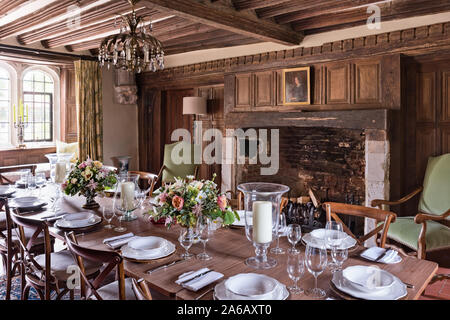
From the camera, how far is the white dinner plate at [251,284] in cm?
134

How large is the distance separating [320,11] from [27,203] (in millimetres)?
2940

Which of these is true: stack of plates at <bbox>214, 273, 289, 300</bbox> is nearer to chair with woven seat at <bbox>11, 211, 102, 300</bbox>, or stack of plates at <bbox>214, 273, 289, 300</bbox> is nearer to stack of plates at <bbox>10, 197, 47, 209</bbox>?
chair with woven seat at <bbox>11, 211, 102, 300</bbox>

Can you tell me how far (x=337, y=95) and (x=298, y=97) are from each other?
1.49 feet

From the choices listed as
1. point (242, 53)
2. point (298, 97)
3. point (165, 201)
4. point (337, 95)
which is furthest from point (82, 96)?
point (165, 201)

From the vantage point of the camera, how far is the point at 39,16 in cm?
394

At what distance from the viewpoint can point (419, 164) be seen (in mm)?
3635

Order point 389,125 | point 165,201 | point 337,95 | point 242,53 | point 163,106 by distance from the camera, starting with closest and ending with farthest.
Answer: point 165,201 < point 389,125 < point 337,95 < point 242,53 < point 163,106

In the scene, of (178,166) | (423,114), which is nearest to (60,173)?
(178,166)

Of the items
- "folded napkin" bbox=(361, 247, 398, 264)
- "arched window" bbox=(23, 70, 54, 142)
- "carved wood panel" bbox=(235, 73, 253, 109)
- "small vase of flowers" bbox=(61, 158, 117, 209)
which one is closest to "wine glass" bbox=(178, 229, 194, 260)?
"folded napkin" bbox=(361, 247, 398, 264)

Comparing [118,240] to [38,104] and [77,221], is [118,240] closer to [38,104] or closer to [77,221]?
[77,221]

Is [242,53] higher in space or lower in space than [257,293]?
higher

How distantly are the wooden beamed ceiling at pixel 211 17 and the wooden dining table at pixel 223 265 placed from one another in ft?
5.52

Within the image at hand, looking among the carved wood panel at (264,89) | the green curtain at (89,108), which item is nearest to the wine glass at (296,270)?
the carved wood panel at (264,89)
